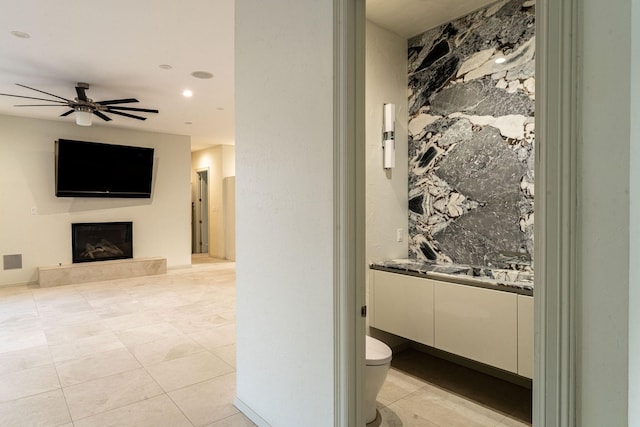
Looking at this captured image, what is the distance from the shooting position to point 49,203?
6434mm

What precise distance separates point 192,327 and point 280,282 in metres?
2.60

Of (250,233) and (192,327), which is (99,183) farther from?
(250,233)

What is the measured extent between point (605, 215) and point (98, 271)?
745 centimetres

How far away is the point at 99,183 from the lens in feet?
21.9

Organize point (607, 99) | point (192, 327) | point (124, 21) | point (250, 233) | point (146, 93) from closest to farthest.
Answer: point (607, 99) → point (250, 233) → point (124, 21) → point (192, 327) → point (146, 93)

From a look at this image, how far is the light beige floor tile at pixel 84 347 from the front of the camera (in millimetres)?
3270

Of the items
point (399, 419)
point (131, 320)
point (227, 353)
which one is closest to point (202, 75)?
point (131, 320)

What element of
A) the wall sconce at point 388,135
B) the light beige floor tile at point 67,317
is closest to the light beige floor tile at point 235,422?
the wall sconce at point 388,135

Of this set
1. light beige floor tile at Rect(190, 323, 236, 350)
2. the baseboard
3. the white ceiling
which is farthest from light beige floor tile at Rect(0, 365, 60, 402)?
the white ceiling

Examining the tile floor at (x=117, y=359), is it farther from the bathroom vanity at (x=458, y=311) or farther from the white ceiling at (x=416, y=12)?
the white ceiling at (x=416, y=12)

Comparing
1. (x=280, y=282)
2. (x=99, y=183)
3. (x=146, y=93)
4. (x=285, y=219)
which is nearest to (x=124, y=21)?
(x=146, y=93)

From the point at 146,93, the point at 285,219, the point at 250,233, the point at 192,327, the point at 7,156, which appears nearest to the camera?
the point at 285,219

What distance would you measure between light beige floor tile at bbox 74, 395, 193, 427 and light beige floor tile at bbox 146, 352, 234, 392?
229mm

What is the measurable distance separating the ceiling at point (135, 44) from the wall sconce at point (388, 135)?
2.44 feet
